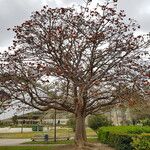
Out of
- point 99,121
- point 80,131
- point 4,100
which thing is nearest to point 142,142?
point 80,131

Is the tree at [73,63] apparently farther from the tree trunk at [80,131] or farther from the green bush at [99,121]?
the green bush at [99,121]

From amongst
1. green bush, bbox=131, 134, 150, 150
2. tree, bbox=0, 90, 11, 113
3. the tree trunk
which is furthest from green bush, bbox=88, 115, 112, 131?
green bush, bbox=131, 134, 150, 150

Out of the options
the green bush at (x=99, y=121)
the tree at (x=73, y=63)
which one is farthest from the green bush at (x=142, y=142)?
the green bush at (x=99, y=121)

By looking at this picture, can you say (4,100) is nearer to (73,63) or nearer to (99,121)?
(73,63)

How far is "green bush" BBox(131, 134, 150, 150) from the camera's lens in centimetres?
1922

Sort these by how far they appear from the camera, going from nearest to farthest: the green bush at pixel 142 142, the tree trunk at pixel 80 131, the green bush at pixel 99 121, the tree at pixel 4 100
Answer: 1. the green bush at pixel 142 142
2. the tree at pixel 4 100
3. the tree trunk at pixel 80 131
4. the green bush at pixel 99 121

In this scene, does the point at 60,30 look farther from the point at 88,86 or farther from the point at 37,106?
the point at 37,106

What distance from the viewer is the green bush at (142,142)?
1922 cm

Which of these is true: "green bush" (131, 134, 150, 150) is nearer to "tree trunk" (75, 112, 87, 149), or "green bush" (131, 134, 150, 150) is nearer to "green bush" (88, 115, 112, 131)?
"tree trunk" (75, 112, 87, 149)

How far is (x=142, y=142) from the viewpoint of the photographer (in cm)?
1941

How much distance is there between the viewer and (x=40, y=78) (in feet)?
79.1

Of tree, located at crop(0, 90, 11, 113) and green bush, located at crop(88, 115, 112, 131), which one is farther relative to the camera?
green bush, located at crop(88, 115, 112, 131)

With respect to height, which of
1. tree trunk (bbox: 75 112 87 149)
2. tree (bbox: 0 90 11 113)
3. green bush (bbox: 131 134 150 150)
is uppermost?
tree (bbox: 0 90 11 113)

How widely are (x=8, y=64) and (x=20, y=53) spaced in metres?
1.03
